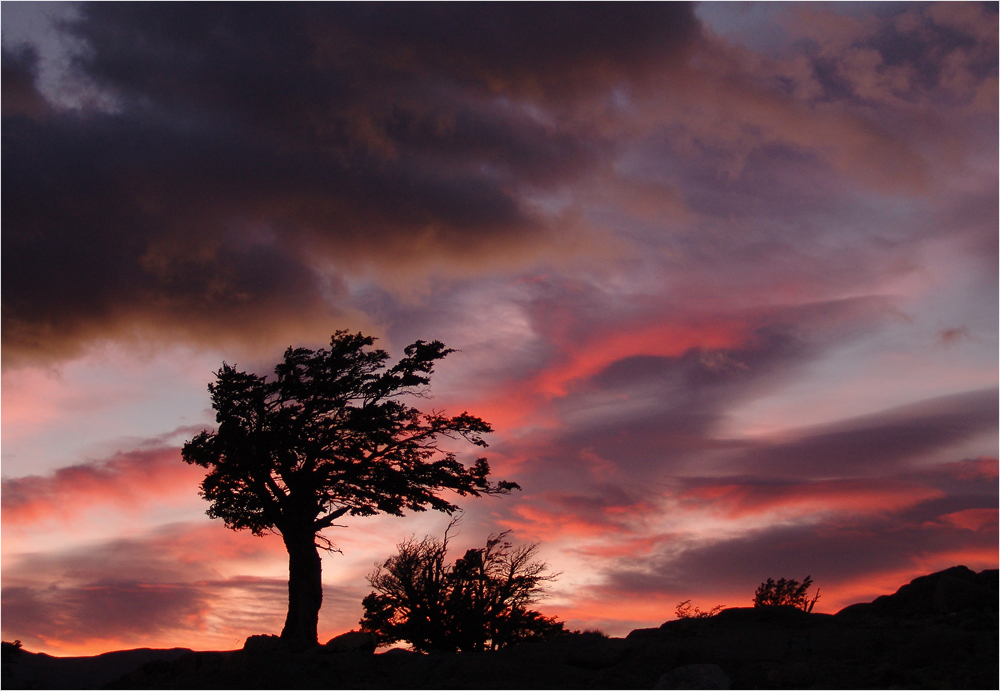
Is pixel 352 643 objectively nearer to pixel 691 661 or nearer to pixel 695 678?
pixel 691 661

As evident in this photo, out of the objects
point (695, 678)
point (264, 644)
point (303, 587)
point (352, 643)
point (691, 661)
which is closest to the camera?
point (695, 678)

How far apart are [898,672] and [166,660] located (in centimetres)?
1933

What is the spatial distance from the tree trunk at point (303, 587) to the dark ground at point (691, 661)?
12.2 feet

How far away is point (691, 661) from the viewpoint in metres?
20.8

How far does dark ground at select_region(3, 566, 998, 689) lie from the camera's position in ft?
61.5

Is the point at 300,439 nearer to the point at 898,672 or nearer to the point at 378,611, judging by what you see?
the point at 378,611

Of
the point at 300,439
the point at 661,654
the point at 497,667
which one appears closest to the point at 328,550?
the point at 300,439

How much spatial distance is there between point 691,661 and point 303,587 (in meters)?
13.9

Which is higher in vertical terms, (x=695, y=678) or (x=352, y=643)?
(x=352, y=643)

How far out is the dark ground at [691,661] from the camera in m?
18.8

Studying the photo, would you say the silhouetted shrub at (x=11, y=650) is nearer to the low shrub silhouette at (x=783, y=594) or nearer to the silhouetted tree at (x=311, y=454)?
the silhouetted tree at (x=311, y=454)

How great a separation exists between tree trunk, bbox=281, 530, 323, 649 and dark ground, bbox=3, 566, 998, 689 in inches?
146

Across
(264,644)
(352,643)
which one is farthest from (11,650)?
(352,643)

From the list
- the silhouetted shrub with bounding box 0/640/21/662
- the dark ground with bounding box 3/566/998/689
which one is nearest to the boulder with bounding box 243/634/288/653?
the dark ground with bounding box 3/566/998/689
